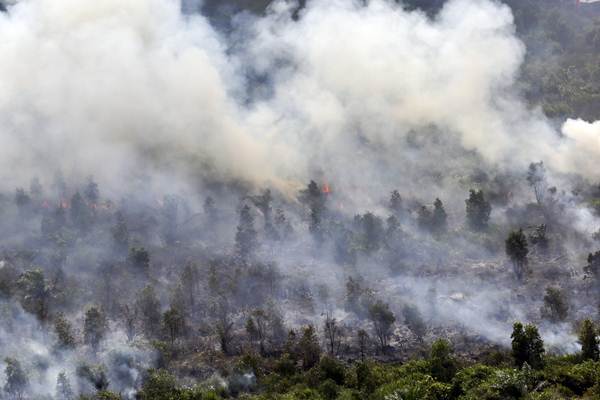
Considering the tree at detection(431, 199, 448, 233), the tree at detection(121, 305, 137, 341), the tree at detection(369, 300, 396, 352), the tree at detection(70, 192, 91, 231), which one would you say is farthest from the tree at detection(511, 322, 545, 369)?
the tree at detection(70, 192, 91, 231)

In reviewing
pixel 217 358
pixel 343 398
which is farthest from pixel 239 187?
pixel 343 398

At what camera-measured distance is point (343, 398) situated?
77.7 m

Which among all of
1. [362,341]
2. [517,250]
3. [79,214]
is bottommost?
[362,341]

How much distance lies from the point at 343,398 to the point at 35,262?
243 feet

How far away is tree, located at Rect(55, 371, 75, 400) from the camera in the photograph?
284 ft

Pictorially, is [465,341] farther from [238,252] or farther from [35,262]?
[35,262]

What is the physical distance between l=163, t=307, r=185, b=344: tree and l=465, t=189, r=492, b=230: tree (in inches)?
2423

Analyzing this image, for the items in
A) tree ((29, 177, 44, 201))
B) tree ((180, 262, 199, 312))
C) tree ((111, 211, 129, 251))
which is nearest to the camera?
tree ((180, 262, 199, 312))

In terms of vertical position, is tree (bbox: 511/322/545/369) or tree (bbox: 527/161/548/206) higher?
tree (bbox: 527/161/548/206)

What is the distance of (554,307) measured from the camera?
102m

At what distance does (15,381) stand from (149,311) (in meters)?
25.2

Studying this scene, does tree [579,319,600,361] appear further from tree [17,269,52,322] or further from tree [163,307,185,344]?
tree [17,269,52,322]

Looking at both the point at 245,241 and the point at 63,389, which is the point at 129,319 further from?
the point at 245,241

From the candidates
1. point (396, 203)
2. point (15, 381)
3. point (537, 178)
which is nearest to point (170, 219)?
point (396, 203)
